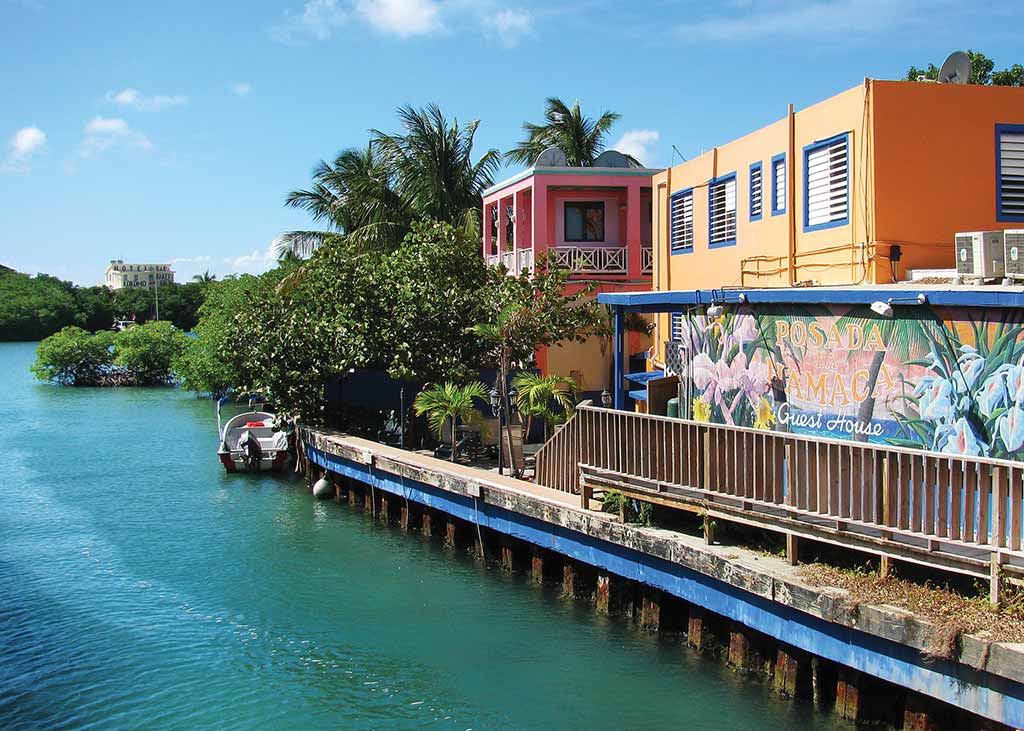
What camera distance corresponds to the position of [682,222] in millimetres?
22234

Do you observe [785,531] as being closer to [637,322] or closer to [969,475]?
[969,475]

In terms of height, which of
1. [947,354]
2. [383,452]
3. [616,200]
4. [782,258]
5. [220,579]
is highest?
[616,200]

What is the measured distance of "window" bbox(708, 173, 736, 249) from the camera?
64.0ft

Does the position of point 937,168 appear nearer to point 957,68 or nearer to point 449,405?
point 957,68

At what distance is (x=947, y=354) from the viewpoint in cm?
1173

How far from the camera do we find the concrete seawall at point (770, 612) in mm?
9109

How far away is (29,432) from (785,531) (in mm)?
38251

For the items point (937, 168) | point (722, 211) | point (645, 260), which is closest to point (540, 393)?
point (722, 211)

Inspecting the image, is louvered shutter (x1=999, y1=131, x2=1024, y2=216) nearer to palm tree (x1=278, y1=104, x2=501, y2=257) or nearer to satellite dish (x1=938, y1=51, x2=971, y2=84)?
satellite dish (x1=938, y1=51, x2=971, y2=84)

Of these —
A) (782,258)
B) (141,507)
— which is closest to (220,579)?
(141,507)

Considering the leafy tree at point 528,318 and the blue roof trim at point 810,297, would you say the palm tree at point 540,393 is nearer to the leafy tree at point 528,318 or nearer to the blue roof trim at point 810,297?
the leafy tree at point 528,318

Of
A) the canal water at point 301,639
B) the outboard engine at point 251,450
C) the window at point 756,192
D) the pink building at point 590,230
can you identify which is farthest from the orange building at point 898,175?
the outboard engine at point 251,450

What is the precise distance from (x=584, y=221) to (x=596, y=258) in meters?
1.38

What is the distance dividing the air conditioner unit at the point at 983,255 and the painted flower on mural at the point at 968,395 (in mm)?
826
